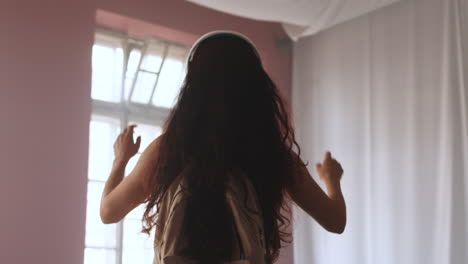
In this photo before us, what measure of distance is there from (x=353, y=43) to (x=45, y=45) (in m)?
1.54

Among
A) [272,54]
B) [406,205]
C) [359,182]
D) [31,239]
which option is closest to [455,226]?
[406,205]

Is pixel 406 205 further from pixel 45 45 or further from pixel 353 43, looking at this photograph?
pixel 45 45

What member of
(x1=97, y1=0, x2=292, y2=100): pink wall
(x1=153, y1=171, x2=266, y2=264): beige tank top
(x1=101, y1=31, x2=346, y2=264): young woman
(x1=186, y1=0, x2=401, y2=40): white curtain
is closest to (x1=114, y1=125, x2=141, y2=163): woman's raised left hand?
(x1=101, y1=31, x2=346, y2=264): young woman

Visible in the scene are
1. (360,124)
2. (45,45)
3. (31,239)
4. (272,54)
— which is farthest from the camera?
(272,54)

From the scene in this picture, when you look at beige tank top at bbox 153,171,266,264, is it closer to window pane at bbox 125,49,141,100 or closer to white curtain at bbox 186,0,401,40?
white curtain at bbox 186,0,401,40

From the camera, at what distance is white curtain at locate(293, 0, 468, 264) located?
2.87m

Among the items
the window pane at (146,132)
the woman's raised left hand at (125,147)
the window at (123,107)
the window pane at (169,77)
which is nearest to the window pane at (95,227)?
the window at (123,107)

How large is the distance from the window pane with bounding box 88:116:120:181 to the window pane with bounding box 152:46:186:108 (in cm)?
34

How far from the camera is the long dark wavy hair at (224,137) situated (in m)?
1.17

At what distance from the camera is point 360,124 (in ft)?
11.1

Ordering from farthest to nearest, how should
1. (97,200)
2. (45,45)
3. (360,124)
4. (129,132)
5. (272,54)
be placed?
(272,54), (360,124), (97,200), (45,45), (129,132)

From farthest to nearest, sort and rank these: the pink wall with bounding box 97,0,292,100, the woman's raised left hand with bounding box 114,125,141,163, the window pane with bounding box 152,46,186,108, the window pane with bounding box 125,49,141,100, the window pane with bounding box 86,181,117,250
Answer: the window pane with bounding box 152,46,186,108, the window pane with bounding box 125,49,141,100, the pink wall with bounding box 97,0,292,100, the window pane with bounding box 86,181,117,250, the woman's raised left hand with bounding box 114,125,141,163

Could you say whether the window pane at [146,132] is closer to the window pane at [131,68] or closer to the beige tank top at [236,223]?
the window pane at [131,68]

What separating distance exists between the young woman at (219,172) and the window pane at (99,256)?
1893 mm
